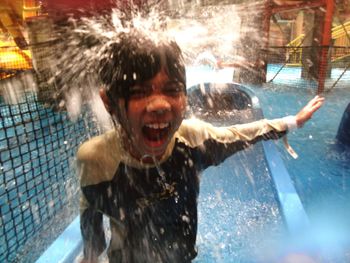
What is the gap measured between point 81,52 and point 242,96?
2.62 m

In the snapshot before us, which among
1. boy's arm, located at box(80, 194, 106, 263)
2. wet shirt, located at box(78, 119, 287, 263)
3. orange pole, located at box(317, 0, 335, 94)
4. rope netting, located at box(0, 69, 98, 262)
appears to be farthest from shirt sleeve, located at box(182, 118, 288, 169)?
orange pole, located at box(317, 0, 335, 94)

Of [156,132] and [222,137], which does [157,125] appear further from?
[222,137]

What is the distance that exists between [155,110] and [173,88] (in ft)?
0.41

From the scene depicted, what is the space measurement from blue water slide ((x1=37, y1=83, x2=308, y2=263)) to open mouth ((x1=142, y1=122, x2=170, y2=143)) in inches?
42.2

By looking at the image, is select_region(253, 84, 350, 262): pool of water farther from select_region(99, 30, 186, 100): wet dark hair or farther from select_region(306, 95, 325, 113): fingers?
select_region(99, 30, 186, 100): wet dark hair

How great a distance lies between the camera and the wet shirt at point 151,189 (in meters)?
1.36

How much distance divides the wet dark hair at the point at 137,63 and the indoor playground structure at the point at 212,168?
78cm

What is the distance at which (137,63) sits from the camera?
1200 millimetres

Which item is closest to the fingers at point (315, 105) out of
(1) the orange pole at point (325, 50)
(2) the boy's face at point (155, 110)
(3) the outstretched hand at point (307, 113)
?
(3) the outstretched hand at point (307, 113)

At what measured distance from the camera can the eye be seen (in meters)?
1.22

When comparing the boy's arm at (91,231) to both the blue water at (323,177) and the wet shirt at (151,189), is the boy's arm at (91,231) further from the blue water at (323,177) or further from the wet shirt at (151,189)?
the blue water at (323,177)

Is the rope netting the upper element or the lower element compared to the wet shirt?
lower

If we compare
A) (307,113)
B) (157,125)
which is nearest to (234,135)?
(307,113)

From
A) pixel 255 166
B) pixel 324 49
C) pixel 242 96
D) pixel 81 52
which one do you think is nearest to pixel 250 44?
pixel 324 49
